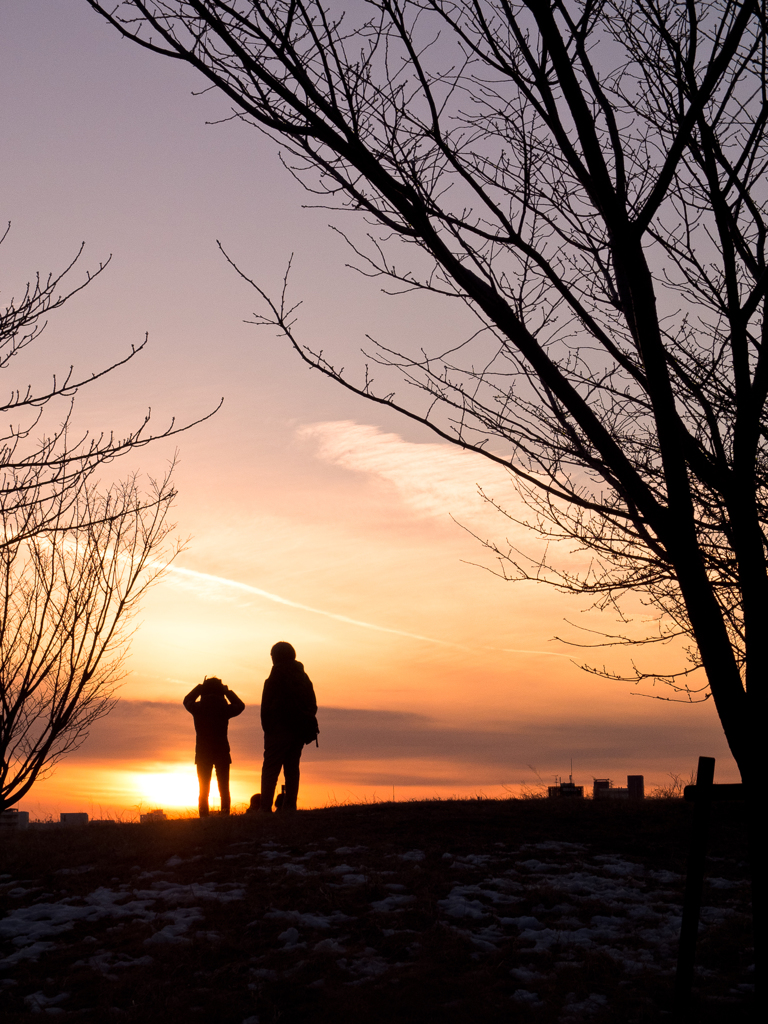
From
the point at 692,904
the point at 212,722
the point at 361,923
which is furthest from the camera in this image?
the point at 212,722

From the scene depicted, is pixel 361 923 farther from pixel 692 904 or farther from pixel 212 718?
pixel 212 718

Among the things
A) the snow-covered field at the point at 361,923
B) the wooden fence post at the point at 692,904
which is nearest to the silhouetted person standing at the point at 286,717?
the snow-covered field at the point at 361,923

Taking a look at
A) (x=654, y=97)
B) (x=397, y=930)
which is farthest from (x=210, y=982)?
(x=654, y=97)

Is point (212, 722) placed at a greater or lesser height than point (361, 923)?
greater

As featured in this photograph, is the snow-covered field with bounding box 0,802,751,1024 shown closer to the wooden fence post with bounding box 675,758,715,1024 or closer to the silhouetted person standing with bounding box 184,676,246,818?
the wooden fence post with bounding box 675,758,715,1024

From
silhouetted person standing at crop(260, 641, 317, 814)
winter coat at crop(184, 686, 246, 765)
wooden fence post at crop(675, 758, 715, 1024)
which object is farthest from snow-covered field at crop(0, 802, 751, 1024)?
winter coat at crop(184, 686, 246, 765)

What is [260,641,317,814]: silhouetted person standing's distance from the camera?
10266 millimetres

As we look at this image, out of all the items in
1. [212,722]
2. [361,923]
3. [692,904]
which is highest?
[212,722]

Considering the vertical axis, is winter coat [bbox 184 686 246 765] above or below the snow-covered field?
above

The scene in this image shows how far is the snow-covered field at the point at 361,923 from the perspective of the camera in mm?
5172

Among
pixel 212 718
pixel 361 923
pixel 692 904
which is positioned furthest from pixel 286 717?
pixel 692 904

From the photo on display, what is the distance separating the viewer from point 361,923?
6.29 m

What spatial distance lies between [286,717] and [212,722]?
124cm

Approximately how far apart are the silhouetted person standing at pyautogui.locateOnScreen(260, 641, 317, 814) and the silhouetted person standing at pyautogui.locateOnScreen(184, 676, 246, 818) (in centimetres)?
79
